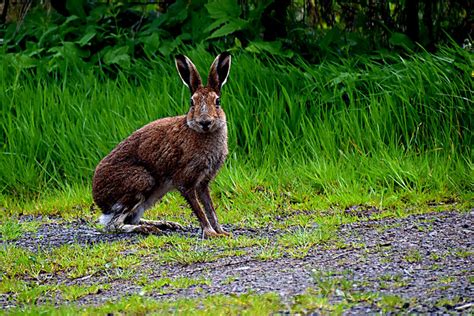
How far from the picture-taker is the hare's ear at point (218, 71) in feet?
24.2

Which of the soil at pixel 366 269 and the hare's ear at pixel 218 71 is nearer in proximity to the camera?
the soil at pixel 366 269

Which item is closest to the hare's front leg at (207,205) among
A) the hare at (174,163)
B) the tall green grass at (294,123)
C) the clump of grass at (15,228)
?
the hare at (174,163)

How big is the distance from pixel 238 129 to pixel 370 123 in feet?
4.62

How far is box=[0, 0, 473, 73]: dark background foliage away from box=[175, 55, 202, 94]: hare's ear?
289cm

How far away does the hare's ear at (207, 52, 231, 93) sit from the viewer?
739 centimetres

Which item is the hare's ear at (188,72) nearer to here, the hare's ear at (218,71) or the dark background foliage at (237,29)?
the hare's ear at (218,71)

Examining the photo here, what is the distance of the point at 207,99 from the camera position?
23.9 feet

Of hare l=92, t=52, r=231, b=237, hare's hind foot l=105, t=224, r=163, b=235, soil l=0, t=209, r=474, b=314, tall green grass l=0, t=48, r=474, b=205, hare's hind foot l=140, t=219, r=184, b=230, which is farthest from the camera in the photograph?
tall green grass l=0, t=48, r=474, b=205

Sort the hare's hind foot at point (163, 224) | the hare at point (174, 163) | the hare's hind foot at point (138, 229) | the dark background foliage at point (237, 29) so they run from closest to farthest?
the hare at point (174, 163) → the hare's hind foot at point (138, 229) → the hare's hind foot at point (163, 224) → the dark background foliage at point (237, 29)

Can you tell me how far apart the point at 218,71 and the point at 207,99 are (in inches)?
14.7

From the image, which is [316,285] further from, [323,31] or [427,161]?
[323,31]

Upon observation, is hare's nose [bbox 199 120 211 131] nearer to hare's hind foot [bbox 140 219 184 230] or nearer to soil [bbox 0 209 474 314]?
soil [bbox 0 209 474 314]

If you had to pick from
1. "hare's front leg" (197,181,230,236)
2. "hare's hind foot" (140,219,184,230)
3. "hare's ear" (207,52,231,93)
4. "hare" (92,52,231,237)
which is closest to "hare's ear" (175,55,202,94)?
"hare" (92,52,231,237)

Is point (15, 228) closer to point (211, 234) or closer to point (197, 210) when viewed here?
point (197, 210)
